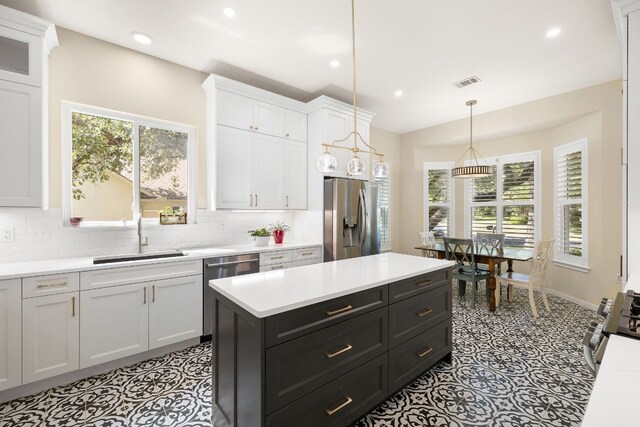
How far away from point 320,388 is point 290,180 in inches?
112

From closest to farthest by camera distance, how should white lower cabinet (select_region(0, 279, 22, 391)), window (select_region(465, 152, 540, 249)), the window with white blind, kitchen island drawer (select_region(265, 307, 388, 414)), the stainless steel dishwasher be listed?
kitchen island drawer (select_region(265, 307, 388, 414))
white lower cabinet (select_region(0, 279, 22, 391))
the stainless steel dishwasher
the window with white blind
window (select_region(465, 152, 540, 249))

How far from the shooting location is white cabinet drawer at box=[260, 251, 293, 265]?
133 inches

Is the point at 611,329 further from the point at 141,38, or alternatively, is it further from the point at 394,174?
the point at 394,174

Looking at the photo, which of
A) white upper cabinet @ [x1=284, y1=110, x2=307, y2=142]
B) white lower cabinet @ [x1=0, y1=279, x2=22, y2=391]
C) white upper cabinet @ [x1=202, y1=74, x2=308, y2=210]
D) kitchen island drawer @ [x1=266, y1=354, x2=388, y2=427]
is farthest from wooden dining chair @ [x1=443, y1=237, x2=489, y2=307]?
white lower cabinet @ [x1=0, y1=279, x2=22, y2=391]

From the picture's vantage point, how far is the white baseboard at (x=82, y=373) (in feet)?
6.97

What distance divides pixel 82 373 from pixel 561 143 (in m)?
6.61

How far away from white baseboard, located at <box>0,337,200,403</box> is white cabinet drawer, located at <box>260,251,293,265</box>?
108 cm

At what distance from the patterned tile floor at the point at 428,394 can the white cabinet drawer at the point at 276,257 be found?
108 centimetres

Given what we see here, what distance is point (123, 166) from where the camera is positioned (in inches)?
122

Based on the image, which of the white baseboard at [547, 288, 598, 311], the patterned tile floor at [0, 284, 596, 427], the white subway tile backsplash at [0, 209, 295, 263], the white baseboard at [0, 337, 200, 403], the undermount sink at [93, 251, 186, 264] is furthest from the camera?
the white baseboard at [547, 288, 598, 311]

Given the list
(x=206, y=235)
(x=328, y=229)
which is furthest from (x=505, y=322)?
(x=206, y=235)

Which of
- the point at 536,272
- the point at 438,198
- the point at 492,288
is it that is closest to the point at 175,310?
the point at 492,288

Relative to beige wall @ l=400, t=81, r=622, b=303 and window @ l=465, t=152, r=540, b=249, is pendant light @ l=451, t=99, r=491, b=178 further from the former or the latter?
window @ l=465, t=152, r=540, b=249

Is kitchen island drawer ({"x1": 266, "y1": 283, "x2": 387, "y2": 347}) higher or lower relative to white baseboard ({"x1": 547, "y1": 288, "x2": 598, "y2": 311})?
higher
